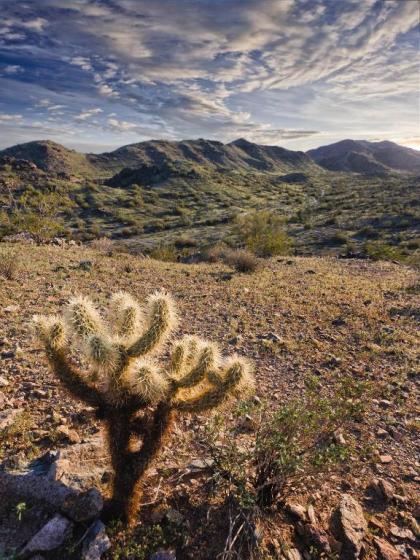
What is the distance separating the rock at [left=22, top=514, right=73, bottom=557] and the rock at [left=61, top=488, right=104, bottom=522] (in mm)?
72

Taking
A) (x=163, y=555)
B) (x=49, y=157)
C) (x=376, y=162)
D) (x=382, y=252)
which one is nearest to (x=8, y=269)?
(x=163, y=555)

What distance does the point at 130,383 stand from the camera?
323cm

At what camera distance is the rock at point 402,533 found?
3.81 metres

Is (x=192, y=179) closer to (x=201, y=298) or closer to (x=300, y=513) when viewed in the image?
(x=201, y=298)

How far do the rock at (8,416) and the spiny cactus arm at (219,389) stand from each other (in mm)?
2400

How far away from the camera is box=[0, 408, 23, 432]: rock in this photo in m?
4.50

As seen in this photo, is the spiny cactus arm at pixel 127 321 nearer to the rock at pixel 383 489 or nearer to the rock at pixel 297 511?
the rock at pixel 297 511

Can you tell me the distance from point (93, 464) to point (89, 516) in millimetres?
743

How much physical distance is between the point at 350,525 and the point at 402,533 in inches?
24.8

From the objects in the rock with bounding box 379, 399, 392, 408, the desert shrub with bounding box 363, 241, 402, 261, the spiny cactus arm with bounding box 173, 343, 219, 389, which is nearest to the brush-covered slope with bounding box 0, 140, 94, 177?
the desert shrub with bounding box 363, 241, 402, 261

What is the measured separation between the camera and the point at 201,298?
36.1 feet

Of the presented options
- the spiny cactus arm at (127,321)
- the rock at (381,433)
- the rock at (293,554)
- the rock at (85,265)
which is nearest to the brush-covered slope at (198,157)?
the rock at (85,265)

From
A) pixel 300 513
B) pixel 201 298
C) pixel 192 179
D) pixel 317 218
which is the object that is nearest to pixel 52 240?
pixel 201 298

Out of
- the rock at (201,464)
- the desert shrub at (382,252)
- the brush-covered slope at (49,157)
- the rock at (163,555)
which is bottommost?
the desert shrub at (382,252)
